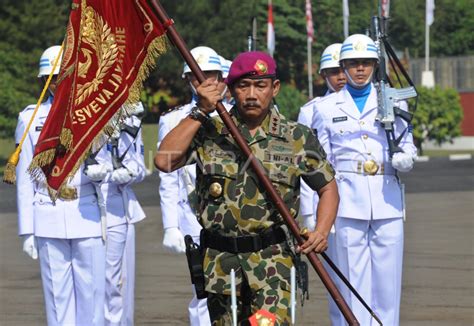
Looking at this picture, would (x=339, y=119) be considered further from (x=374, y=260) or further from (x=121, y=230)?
(x=121, y=230)

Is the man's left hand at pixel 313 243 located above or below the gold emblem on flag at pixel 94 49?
below

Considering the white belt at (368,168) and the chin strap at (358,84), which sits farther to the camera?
the chin strap at (358,84)

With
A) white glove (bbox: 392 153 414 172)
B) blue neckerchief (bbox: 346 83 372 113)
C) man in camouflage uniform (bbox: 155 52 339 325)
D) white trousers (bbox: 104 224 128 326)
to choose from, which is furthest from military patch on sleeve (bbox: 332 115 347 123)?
man in camouflage uniform (bbox: 155 52 339 325)

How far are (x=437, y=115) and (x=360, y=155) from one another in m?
33.4

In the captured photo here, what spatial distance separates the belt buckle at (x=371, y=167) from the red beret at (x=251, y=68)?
9.75 feet

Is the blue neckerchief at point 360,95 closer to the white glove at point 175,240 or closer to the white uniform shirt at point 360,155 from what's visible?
the white uniform shirt at point 360,155

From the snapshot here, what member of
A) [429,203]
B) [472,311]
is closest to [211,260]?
[472,311]

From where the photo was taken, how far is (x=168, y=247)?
9758 millimetres

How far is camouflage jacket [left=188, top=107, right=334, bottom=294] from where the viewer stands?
634cm

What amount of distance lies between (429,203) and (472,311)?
36.7 ft

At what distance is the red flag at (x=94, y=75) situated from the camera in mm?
6746

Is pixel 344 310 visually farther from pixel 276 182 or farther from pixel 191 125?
pixel 191 125

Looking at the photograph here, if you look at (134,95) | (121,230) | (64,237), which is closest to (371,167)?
(121,230)

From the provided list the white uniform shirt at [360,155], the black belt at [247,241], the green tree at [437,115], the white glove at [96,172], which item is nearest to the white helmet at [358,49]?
the white uniform shirt at [360,155]
